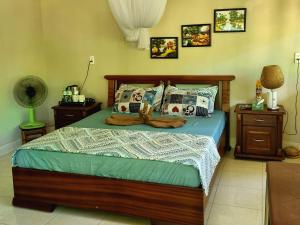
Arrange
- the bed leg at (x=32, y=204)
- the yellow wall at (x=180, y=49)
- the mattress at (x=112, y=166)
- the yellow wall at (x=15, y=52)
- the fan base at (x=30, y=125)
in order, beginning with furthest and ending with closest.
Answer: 1. the fan base at (x=30, y=125)
2. the yellow wall at (x=15, y=52)
3. the yellow wall at (x=180, y=49)
4. the bed leg at (x=32, y=204)
5. the mattress at (x=112, y=166)

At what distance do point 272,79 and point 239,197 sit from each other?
1.43 m

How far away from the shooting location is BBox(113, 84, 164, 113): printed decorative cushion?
4005 mm

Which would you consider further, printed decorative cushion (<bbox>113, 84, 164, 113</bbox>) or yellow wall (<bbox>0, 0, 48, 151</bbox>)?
yellow wall (<bbox>0, 0, 48, 151</bbox>)

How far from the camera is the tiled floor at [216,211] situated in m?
2.63

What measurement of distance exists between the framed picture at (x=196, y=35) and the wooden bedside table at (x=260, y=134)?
959 mm

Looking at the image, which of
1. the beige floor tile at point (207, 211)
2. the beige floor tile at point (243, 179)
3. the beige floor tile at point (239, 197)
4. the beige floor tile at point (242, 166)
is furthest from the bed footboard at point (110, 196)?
the beige floor tile at point (242, 166)

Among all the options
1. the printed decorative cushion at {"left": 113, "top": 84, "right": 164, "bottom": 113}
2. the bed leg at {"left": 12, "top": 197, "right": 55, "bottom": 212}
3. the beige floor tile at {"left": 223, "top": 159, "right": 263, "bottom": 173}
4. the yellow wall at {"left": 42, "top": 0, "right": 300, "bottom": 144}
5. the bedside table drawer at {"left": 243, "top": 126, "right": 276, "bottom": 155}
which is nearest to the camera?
the bed leg at {"left": 12, "top": 197, "right": 55, "bottom": 212}

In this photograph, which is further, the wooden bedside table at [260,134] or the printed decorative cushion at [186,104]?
the printed decorative cushion at [186,104]

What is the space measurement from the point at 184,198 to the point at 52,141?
1.27 metres

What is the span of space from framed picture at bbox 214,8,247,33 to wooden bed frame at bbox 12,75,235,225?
7.70 ft

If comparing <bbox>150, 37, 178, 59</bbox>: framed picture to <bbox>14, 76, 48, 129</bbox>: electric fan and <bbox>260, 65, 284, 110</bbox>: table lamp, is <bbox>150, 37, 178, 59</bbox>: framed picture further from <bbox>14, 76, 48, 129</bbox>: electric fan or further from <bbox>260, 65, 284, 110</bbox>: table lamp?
<bbox>14, 76, 48, 129</bbox>: electric fan

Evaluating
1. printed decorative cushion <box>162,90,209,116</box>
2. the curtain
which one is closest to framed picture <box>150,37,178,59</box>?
the curtain

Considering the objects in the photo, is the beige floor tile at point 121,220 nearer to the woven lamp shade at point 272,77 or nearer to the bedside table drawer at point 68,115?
the bedside table drawer at point 68,115

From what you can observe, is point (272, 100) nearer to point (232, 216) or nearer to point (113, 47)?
point (232, 216)
